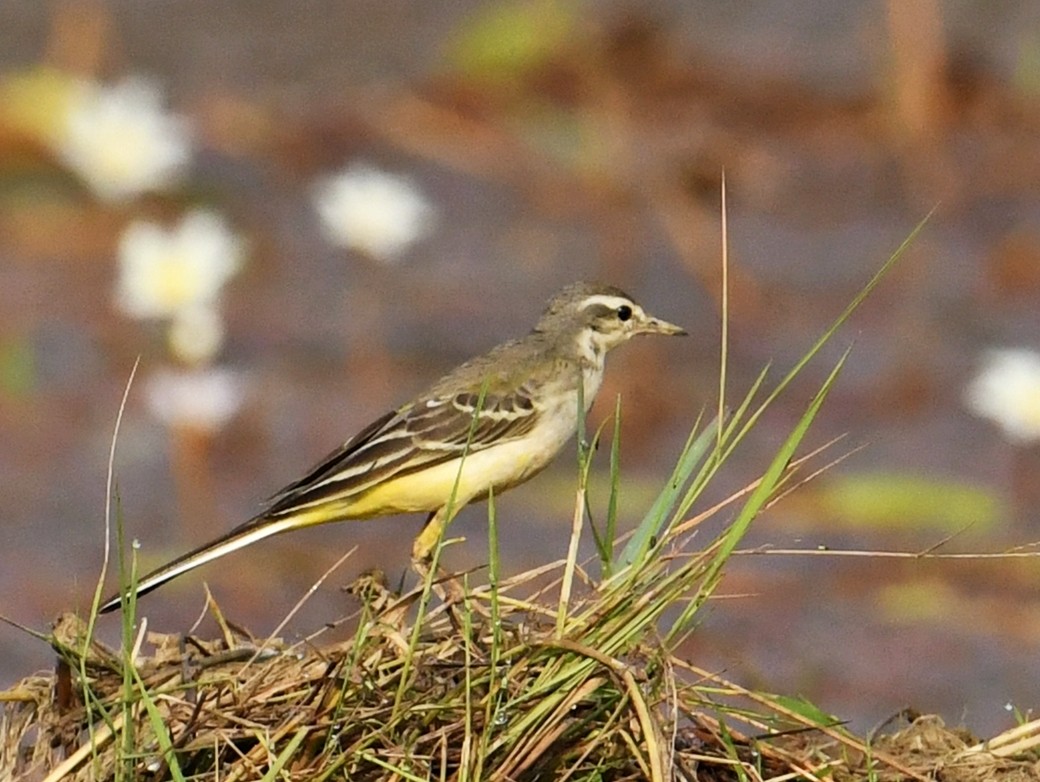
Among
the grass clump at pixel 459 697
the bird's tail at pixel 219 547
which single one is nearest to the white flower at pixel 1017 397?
the bird's tail at pixel 219 547

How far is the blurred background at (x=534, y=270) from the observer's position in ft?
34.8

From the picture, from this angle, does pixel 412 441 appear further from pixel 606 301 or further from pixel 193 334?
pixel 193 334

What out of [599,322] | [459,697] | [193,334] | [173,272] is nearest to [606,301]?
[599,322]

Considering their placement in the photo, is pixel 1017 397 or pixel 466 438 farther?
pixel 1017 397

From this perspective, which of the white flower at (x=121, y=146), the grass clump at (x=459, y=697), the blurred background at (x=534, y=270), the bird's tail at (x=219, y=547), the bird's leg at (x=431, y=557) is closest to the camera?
the grass clump at (x=459, y=697)

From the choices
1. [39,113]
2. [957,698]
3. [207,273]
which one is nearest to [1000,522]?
[957,698]

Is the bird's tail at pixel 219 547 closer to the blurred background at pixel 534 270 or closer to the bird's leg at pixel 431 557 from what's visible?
the bird's leg at pixel 431 557

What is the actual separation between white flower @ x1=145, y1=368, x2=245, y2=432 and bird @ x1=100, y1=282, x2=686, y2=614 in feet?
11.1

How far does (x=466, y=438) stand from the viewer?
6.84 meters

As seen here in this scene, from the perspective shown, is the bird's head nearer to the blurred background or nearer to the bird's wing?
the bird's wing

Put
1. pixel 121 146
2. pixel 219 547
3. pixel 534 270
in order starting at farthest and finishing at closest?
pixel 534 270, pixel 121 146, pixel 219 547

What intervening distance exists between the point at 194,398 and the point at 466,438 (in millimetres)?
3793

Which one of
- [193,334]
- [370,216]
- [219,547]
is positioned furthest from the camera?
[370,216]

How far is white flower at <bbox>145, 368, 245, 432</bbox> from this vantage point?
10.5 metres
